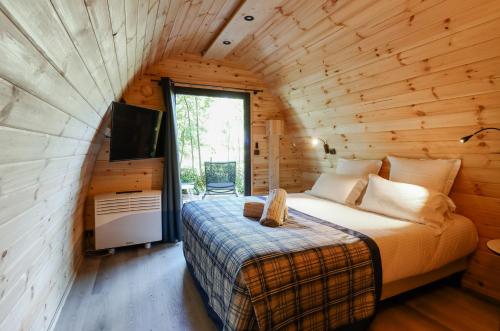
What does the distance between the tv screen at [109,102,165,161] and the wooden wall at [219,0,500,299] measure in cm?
137

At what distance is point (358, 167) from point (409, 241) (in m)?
1.37

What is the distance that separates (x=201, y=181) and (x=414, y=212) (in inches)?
138

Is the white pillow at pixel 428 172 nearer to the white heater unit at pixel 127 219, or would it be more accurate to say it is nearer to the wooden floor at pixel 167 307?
the wooden floor at pixel 167 307

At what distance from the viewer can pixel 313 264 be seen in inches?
61.4

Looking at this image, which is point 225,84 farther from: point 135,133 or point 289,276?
point 289,276

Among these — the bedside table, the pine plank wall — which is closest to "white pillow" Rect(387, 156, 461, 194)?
the pine plank wall

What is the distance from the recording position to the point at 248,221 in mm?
2174

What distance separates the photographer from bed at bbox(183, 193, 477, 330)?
144cm

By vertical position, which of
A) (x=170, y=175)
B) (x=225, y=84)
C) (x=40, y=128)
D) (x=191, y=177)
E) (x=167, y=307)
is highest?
(x=225, y=84)

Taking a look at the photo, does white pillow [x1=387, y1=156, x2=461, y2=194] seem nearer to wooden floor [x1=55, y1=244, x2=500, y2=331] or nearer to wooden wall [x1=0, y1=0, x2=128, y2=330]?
wooden floor [x1=55, y1=244, x2=500, y2=331]

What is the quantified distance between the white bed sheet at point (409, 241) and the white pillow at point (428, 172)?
316mm

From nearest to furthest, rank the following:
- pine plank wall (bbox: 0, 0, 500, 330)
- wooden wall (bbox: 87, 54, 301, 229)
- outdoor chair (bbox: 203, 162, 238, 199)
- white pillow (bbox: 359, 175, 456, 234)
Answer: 1. pine plank wall (bbox: 0, 0, 500, 330)
2. white pillow (bbox: 359, 175, 456, 234)
3. wooden wall (bbox: 87, 54, 301, 229)
4. outdoor chair (bbox: 203, 162, 238, 199)

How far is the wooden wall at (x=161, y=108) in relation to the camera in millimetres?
3289

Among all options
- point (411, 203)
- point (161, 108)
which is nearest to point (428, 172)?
point (411, 203)
